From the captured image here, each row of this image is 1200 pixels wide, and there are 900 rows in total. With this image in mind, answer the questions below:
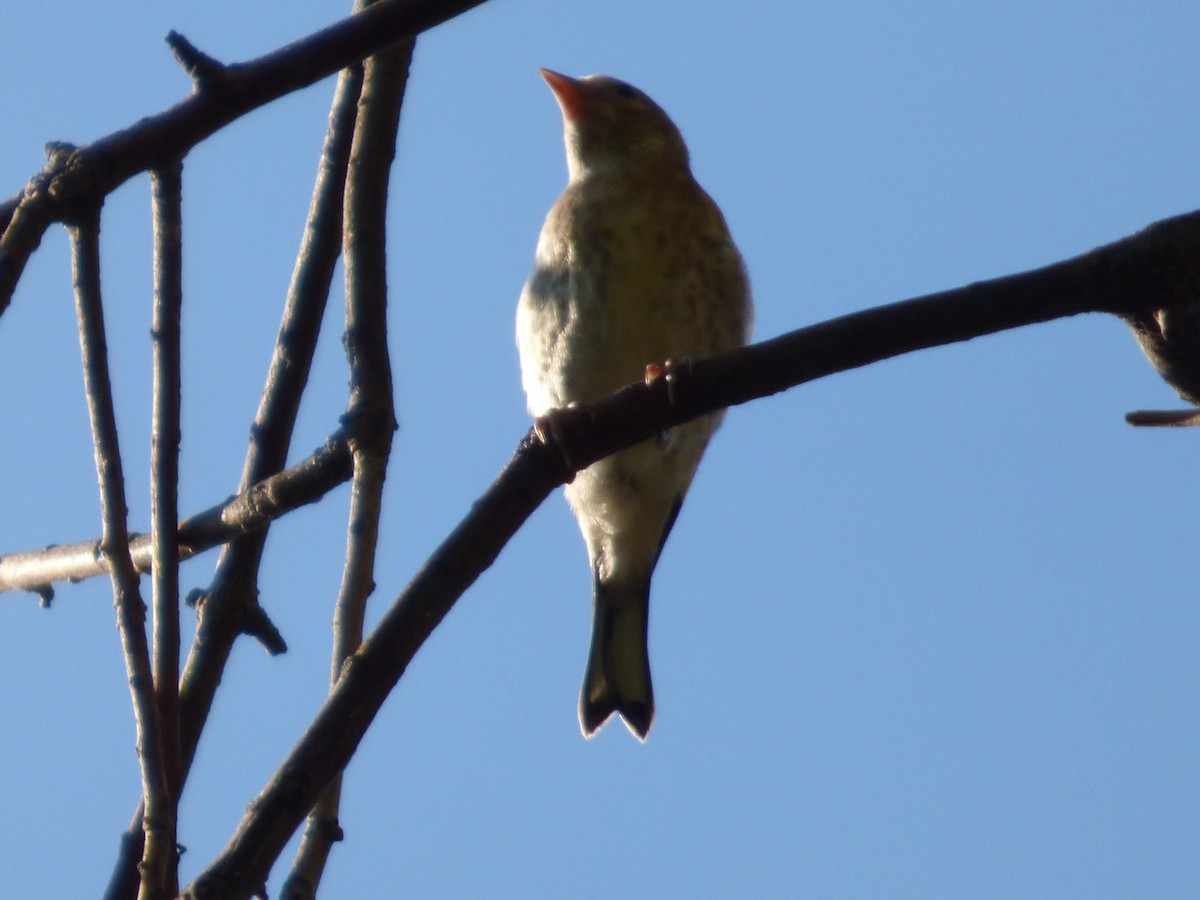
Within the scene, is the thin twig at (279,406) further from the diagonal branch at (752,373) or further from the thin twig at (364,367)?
the diagonal branch at (752,373)

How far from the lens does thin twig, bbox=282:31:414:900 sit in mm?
1894

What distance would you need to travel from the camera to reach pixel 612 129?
16.0ft

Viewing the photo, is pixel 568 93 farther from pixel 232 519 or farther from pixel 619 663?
pixel 232 519

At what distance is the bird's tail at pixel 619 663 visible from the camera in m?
4.50

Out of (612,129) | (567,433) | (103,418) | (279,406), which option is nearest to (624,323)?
(612,129)

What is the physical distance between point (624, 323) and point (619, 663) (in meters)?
1.13

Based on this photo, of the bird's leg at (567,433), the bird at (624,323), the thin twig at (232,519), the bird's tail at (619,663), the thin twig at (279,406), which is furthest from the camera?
the bird's tail at (619,663)

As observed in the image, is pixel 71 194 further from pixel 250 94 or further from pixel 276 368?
pixel 276 368

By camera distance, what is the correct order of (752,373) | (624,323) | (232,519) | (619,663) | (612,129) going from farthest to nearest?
(612,129) < (619,663) < (624,323) < (232,519) < (752,373)

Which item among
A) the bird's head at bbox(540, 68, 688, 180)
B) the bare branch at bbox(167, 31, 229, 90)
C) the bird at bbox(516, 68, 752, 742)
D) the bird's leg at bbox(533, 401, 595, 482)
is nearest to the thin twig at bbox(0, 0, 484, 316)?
the bare branch at bbox(167, 31, 229, 90)

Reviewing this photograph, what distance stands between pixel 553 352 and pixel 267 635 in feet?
5.35

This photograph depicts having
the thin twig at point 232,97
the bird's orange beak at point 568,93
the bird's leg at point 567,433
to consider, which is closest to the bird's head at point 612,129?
the bird's orange beak at point 568,93

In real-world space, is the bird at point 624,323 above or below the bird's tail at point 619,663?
above

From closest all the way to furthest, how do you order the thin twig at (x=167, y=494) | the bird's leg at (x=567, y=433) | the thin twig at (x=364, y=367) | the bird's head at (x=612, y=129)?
the thin twig at (x=167, y=494), the thin twig at (x=364, y=367), the bird's leg at (x=567, y=433), the bird's head at (x=612, y=129)
